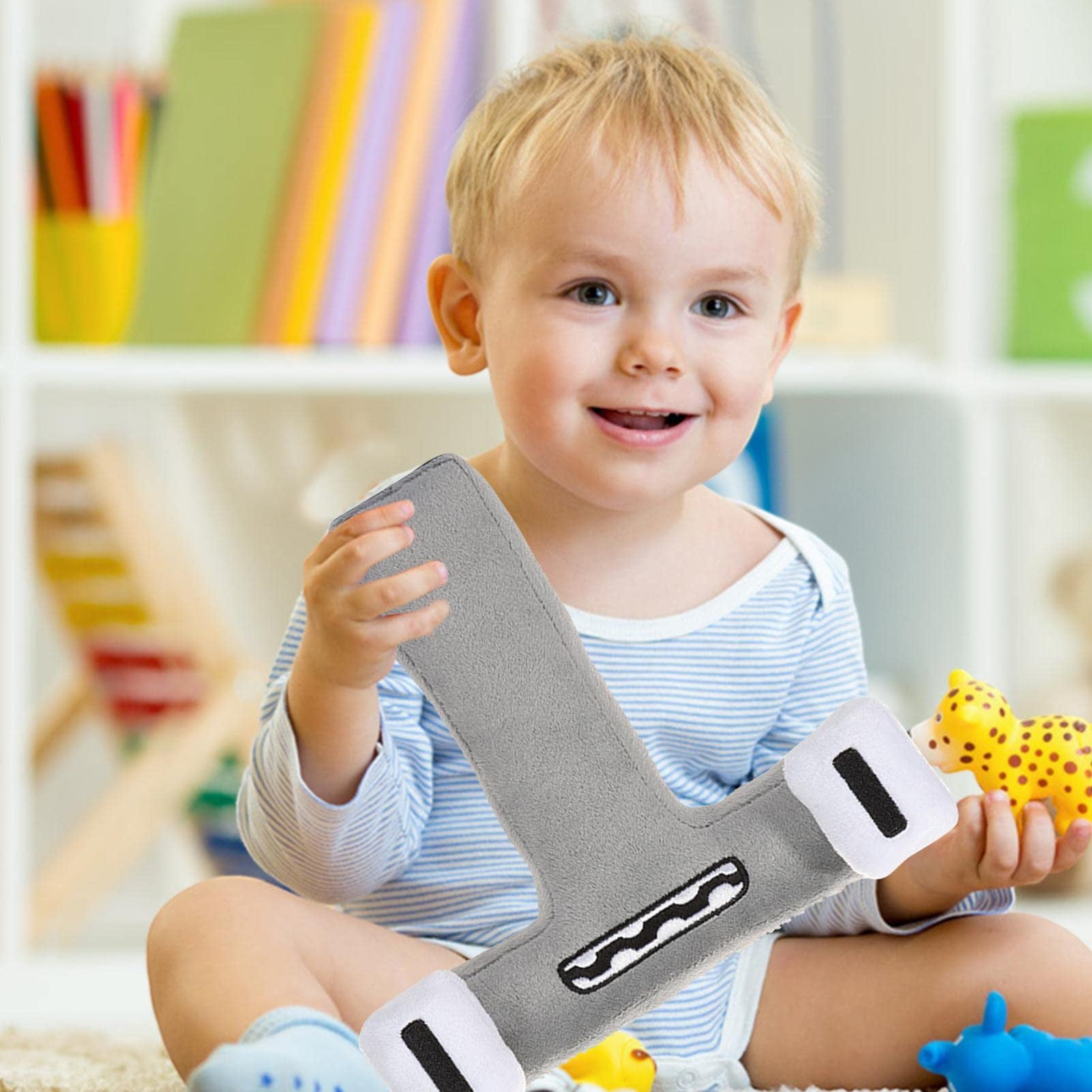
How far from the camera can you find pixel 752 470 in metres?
1.47

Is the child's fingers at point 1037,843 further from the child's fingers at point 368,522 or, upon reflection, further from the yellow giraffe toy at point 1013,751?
the child's fingers at point 368,522

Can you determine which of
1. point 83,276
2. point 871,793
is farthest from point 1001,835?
point 83,276

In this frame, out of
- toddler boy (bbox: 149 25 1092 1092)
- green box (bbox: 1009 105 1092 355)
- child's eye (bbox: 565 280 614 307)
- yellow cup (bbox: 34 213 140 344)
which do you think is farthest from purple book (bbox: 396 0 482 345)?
child's eye (bbox: 565 280 614 307)

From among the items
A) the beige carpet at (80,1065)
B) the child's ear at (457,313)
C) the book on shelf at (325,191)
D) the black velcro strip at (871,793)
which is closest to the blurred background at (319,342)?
the book on shelf at (325,191)

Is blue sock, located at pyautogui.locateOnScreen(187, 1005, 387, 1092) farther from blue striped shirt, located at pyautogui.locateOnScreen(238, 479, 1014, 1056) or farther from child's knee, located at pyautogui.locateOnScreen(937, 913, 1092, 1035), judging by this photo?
child's knee, located at pyautogui.locateOnScreen(937, 913, 1092, 1035)

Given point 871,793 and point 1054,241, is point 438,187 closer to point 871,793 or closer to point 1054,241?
point 1054,241

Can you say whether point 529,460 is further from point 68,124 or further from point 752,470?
point 68,124

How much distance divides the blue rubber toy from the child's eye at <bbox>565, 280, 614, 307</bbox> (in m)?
0.33

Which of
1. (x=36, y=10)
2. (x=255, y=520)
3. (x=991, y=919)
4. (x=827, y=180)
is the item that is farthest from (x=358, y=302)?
(x=991, y=919)

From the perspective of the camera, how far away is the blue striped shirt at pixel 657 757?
2.40 ft

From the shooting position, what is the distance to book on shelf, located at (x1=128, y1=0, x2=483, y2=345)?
141cm

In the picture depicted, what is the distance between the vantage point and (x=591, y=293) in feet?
2.18

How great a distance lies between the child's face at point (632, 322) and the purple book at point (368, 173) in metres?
0.73

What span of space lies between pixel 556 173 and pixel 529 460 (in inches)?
5.0
